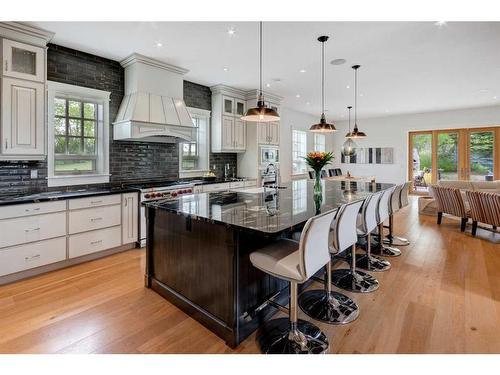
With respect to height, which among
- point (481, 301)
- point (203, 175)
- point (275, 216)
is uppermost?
point (203, 175)

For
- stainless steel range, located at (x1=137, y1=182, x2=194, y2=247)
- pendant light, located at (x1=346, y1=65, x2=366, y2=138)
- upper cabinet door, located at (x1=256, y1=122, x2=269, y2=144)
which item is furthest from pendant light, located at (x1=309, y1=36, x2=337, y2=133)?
stainless steel range, located at (x1=137, y1=182, x2=194, y2=247)

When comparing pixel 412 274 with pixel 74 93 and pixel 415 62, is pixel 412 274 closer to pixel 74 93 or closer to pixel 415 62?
pixel 415 62

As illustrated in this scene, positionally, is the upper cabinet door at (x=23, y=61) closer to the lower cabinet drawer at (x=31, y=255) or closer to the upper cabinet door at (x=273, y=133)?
the lower cabinet drawer at (x=31, y=255)

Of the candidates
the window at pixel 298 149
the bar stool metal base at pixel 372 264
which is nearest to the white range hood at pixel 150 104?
the bar stool metal base at pixel 372 264

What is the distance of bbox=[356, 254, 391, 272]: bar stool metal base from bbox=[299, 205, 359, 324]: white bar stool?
2.87ft

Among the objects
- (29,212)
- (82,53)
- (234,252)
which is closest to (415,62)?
(234,252)

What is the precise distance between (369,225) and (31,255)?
12.1 feet

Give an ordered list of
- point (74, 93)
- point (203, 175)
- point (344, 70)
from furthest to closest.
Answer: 1. point (203, 175)
2. point (344, 70)
3. point (74, 93)

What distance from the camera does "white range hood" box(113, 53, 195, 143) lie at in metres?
4.21

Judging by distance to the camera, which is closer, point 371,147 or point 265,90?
point 265,90

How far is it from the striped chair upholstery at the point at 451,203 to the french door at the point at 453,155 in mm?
2596

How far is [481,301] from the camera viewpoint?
2.64 metres

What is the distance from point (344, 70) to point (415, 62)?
1080 mm

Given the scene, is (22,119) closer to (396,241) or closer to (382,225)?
(382,225)
